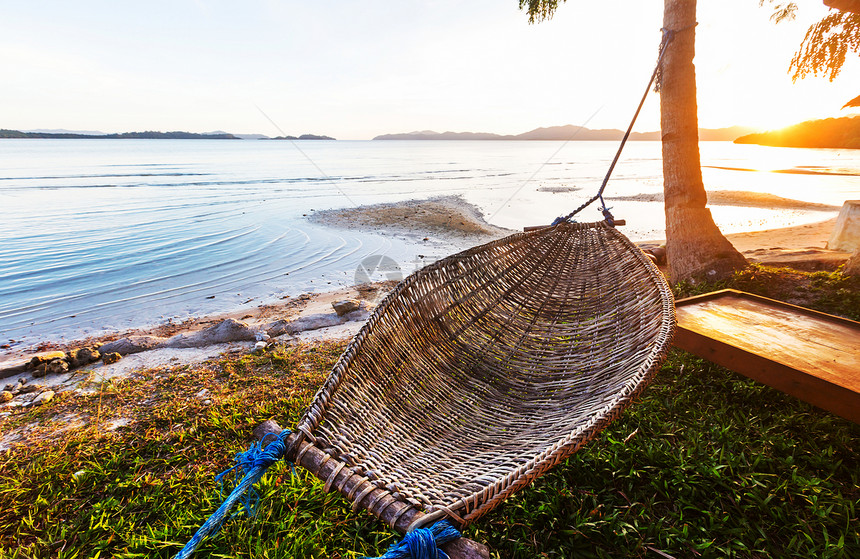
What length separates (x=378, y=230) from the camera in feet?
34.5

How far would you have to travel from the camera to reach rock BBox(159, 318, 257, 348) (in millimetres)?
4121

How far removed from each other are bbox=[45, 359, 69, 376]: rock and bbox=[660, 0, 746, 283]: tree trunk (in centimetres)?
609

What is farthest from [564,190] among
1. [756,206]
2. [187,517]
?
[187,517]

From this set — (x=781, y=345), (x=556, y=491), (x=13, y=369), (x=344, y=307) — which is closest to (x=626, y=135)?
(x=781, y=345)

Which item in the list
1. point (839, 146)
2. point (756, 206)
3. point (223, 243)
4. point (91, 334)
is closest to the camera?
point (91, 334)

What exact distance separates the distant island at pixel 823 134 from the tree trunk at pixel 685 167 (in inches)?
2120

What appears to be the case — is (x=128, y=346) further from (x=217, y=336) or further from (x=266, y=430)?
(x=266, y=430)

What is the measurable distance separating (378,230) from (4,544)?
908 cm

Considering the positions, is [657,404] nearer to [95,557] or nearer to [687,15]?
[95,557]

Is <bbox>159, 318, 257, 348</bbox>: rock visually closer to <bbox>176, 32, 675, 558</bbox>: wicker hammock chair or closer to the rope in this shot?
<bbox>176, 32, 675, 558</bbox>: wicker hammock chair

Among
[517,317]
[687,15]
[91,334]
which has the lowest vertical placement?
[91,334]

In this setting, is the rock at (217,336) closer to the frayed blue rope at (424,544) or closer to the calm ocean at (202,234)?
the calm ocean at (202,234)

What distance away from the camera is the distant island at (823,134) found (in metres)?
40.4

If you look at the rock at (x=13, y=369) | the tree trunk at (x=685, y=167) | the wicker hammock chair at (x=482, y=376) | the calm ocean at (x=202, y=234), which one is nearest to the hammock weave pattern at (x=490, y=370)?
the wicker hammock chair at (x=482, y=376)
